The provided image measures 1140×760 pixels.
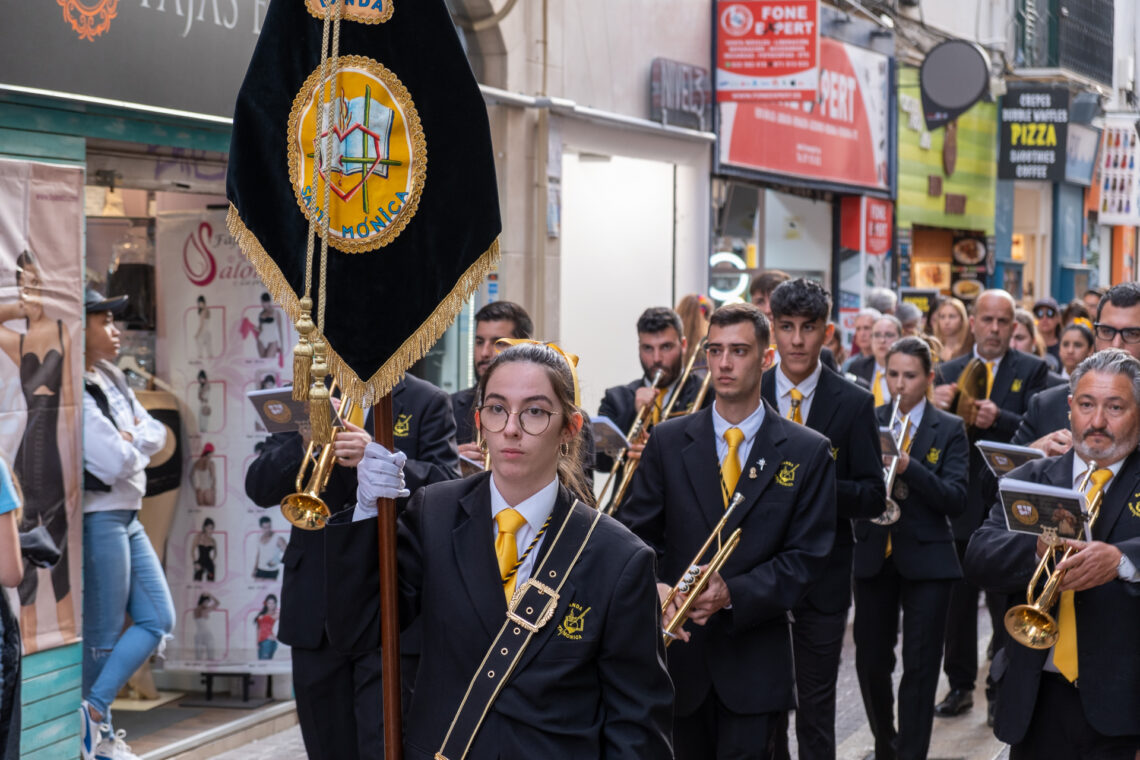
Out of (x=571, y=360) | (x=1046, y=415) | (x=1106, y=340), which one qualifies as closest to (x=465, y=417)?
(x=571, y=360)

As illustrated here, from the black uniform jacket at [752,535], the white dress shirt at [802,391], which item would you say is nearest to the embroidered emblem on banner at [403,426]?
the black uniform jacket at [752,535]

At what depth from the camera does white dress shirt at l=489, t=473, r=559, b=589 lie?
3.70m

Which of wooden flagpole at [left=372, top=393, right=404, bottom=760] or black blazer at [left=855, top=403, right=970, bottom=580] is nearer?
wooden flagpole at [left=372, top=393, right=404, bottom=760]

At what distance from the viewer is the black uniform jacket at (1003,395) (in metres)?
9.48

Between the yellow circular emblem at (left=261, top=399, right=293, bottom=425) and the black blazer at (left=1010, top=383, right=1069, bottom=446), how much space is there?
144 inches

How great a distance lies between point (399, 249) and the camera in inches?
159

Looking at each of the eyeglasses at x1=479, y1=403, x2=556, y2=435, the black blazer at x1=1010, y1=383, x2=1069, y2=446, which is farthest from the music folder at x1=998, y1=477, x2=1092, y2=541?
the black blazer at x1=1010, y1=383, x2=1069, y2=446

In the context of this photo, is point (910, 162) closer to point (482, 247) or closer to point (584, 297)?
point (584, 297)

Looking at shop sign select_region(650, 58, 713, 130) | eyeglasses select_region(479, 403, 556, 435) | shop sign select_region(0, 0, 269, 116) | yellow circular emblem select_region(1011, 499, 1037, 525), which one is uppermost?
shop sign select_region(650, 58, 713, 130)

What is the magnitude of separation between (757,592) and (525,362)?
206 cm

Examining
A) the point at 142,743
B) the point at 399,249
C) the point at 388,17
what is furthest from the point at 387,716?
the point at 142,743

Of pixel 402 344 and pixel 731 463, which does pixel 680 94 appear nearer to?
pixel 731 463

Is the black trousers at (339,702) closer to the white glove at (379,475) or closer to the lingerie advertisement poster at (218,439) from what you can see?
the white glove at (379,475)

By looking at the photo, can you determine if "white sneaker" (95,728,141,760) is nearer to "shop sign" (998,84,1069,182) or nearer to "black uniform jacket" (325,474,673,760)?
"black uniform jacket" (325,474,673,760)
